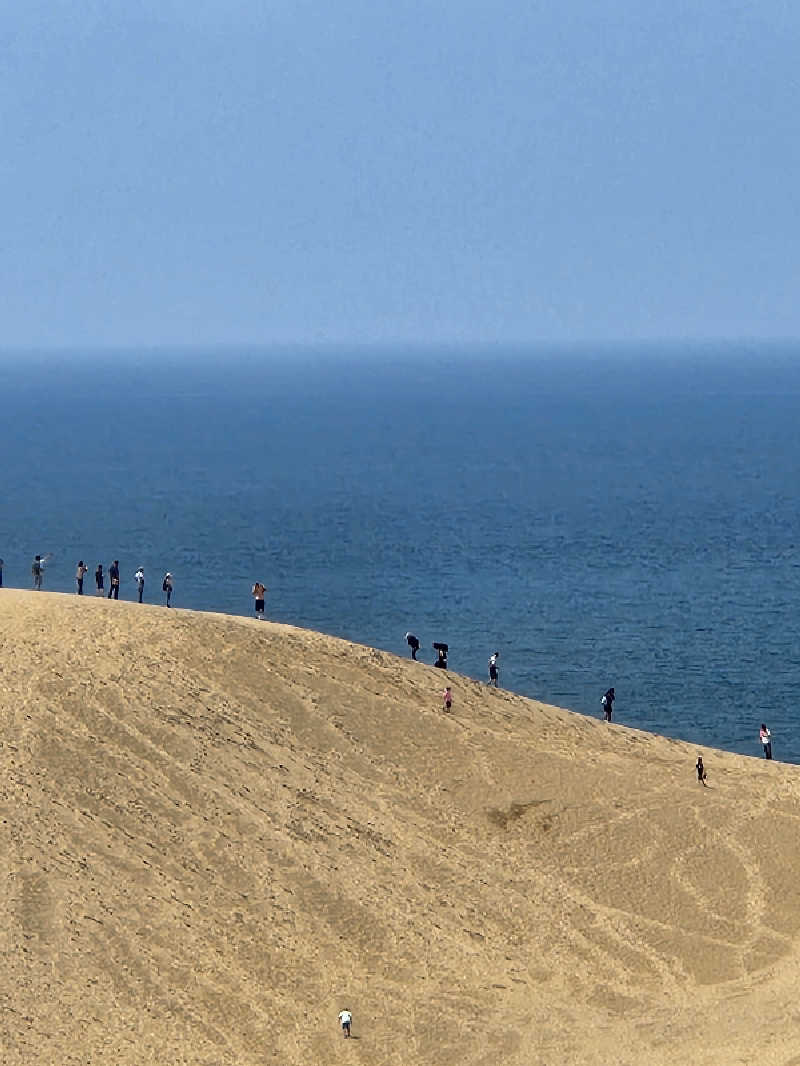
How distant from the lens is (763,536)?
115188 mm

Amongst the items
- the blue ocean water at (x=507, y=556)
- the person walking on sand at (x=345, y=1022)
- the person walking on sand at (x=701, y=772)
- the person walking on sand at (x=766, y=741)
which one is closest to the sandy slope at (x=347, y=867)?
the person walking on sand at (x=345, y=1022)

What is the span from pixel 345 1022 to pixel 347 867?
22.4 ft

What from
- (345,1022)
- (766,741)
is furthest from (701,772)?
(345,1022)

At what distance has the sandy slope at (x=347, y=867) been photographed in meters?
34.7

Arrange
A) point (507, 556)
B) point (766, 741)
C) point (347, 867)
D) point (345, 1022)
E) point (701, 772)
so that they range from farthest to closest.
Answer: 1. point (507, 556)
2. point (766, 741)
3. point (701, 772)
4. point (347, 867)
5. point (345, 1022)

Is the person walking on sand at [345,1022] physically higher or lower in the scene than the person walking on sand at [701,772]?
lower

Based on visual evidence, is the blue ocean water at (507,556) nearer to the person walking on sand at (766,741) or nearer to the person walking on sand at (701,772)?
the person walking on sand at (766,741)

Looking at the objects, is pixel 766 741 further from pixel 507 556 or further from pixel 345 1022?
pixel 507 556

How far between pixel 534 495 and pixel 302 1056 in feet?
369

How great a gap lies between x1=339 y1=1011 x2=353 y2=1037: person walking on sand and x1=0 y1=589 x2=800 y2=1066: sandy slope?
37 centimetres

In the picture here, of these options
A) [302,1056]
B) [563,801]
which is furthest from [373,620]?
[302,1056]

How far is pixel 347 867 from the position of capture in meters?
40.6

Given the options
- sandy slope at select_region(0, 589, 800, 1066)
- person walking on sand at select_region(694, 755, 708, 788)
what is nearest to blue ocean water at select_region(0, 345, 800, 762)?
sandy slope at select_region(0, 589, 800, 1066)

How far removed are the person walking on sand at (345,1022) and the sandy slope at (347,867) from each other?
1.21 feet
